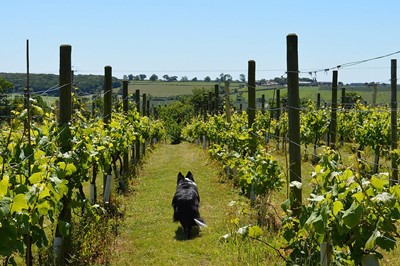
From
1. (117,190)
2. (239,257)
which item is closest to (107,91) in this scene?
(117,190)

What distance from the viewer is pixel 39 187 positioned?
11.1 feet

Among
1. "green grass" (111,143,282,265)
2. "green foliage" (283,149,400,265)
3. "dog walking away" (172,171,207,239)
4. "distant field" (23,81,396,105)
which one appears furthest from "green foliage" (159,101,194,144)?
"green foliage" (283,149,400,265)

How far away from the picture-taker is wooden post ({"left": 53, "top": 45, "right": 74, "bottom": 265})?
17.8ft

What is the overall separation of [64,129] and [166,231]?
127 inches

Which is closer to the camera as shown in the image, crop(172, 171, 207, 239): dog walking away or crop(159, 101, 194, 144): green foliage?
crop(172, 171, 207, 239): dog walking away

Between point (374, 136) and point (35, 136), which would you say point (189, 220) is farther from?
point (374, 136)

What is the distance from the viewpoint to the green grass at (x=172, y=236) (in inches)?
243

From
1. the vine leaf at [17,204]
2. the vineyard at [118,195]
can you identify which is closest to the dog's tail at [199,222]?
the vineyard at [118,195]

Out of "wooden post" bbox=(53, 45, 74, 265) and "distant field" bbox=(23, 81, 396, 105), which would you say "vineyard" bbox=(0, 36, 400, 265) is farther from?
"distant field" bbox=(23, 81, 396, 105)

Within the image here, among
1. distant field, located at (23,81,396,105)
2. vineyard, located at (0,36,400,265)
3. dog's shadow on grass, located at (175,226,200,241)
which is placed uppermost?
distant field, located at (23,81,396,105)

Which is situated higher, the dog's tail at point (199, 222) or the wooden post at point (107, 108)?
the wooden post at point (107, 108)

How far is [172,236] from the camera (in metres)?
7.54

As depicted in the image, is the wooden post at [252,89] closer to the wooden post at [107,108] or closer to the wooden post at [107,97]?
the wooden post at [107,108]

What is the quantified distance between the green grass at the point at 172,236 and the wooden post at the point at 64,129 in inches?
30.9
